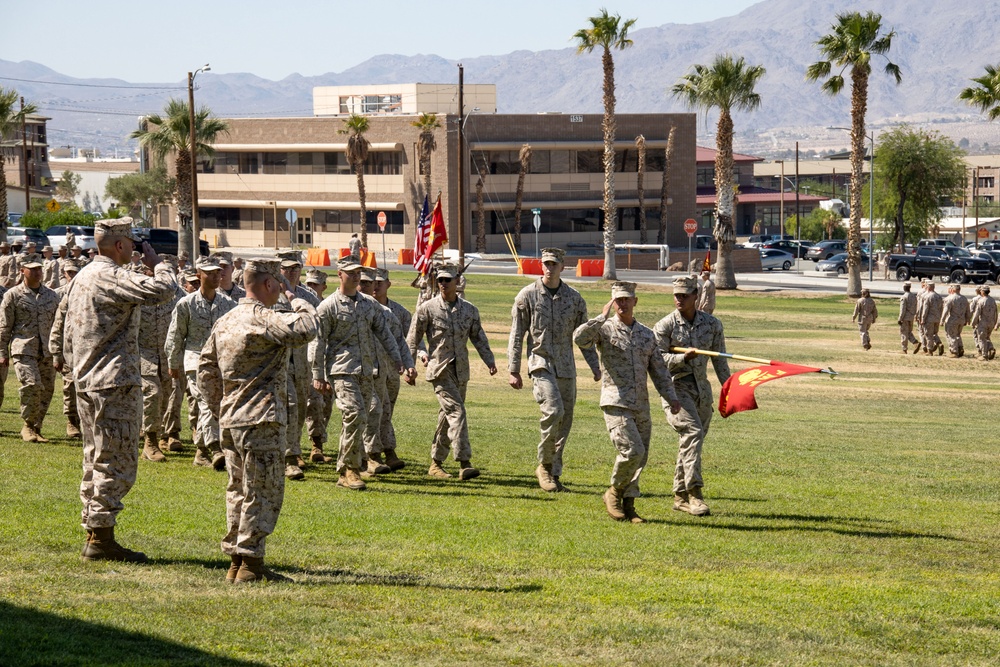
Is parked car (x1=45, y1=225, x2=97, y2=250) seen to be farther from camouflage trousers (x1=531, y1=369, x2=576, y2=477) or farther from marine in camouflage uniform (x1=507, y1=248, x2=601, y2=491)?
camouflage trousers (x1=531, y1=369, x2=576, y2=477)

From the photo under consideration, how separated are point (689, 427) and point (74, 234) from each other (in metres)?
53.4

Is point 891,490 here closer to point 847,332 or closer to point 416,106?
point 847,332

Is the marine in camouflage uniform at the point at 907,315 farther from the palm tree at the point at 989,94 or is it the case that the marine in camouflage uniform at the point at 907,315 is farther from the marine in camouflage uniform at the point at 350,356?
the marine in camouflage uniform at the point at 350,356

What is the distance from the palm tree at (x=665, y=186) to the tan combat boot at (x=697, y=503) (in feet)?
247

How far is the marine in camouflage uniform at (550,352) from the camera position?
1260 centimetres

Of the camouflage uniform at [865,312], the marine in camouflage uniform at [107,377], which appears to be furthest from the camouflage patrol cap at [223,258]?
the camouflage uniform at [865,312]

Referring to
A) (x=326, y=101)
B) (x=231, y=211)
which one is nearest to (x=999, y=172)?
(x=326, y=101)


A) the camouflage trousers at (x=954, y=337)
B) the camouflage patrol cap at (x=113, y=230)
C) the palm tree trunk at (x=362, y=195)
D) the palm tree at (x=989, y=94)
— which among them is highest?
the palm tree at (x=989, y=94)

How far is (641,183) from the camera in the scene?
84.6 m

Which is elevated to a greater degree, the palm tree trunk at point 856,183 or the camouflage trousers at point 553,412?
the palm tree trunk at point 856,183

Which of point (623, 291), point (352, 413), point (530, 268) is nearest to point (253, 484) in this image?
point (352, 413)

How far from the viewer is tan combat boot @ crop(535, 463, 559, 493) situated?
12672mm

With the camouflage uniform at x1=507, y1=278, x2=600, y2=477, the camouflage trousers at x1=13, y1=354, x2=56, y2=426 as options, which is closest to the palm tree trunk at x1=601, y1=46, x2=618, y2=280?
the camouflage trousers at x1=13, y1=354, x2=56, y2=426

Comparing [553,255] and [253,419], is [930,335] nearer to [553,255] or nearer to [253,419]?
[553,255]
